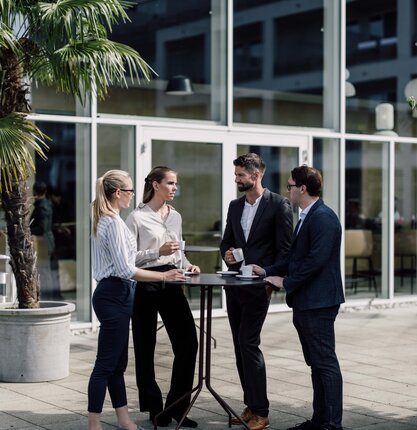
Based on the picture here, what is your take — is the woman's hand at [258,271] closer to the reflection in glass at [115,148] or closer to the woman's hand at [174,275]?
the woman's hand at [174,275]

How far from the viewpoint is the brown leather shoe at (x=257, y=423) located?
5988 mm

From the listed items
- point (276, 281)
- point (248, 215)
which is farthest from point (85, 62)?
point (276, 281)

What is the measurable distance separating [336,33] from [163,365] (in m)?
5.85

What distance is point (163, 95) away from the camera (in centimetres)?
1088

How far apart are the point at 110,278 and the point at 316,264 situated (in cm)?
122

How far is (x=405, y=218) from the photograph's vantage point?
43.8 ft

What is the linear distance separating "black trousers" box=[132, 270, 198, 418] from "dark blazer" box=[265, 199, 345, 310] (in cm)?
80

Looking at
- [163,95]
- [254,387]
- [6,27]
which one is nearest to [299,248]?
[254,387]

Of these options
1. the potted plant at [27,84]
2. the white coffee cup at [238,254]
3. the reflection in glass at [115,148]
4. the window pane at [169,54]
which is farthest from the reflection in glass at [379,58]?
the white coffee cup at [238,254]

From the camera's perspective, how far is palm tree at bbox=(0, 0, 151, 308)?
7.25 meters

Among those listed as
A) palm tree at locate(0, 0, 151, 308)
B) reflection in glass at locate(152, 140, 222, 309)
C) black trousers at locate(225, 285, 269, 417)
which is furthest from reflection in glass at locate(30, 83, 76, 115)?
black trousers at locate(225, 285, 269, 417)

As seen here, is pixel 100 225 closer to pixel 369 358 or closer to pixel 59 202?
pixel 369 358

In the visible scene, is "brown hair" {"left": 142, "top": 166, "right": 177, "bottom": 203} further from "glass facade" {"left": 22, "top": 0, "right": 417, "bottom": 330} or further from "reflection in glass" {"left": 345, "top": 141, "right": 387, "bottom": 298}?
"reflection in glass" {"left": 345, "top": 141, "right": 387, "bottom": 298}

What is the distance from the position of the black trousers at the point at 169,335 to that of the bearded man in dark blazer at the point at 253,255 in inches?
12.6
